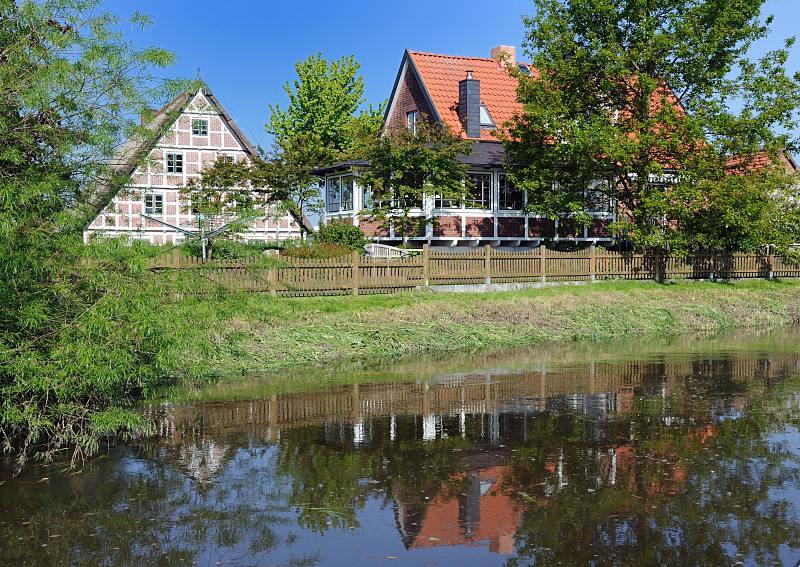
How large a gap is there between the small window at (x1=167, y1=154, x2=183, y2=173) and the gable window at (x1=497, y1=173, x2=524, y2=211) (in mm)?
20026

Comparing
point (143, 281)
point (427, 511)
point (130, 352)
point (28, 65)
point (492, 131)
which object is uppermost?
point (492, 131)

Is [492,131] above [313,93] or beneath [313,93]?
beneath

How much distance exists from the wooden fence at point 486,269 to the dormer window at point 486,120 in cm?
970

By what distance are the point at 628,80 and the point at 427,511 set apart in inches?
1235

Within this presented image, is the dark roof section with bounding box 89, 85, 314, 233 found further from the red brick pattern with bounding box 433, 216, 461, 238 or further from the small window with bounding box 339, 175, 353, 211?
the small window with bounding box 339, 175, 353, 211

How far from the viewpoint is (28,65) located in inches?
503

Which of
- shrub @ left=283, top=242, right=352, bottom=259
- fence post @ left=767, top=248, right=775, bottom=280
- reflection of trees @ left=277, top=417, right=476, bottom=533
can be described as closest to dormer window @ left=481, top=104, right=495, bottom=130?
fence post @ left=767, top=248, right=775, bottom=280

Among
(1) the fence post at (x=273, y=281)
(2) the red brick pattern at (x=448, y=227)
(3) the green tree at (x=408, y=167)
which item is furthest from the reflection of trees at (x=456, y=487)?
(2) the red brick pattern at (x=448, y=227)

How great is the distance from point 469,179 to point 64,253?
26.1 m

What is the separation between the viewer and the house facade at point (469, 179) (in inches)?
1517

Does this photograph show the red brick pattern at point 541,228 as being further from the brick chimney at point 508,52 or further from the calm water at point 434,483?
the calm water at point 434,483

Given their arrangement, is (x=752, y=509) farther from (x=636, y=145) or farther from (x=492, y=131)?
(x=492, y=131)

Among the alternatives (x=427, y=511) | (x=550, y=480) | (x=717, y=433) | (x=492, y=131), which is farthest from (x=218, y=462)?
(x=492, y=131)

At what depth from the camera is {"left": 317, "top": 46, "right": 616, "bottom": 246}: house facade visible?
126 ft
